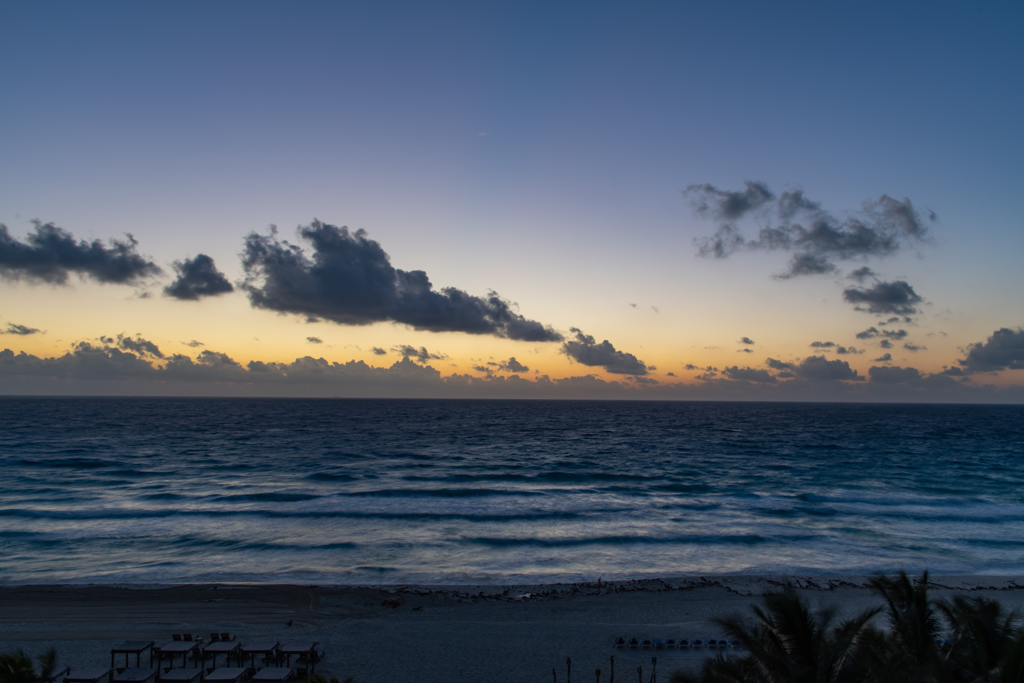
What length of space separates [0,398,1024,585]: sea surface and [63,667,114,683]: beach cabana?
9790mm

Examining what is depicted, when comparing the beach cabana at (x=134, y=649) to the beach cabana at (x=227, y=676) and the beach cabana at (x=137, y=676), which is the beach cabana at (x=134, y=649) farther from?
the beach cabana at (x=227, y=676)

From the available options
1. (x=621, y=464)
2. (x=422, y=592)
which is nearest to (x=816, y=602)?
(x=422, y=592)

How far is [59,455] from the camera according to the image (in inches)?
2783

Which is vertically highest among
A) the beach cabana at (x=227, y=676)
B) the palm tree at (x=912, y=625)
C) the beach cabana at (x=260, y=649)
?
the palm tree at (x=912, y=625)

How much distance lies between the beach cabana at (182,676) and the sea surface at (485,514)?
9939 millimetres

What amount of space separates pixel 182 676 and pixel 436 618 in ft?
34.2

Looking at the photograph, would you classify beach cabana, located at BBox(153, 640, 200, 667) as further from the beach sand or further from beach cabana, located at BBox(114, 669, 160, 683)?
the beach sand

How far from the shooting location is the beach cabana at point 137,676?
1835cm

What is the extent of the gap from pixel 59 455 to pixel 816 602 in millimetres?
91290

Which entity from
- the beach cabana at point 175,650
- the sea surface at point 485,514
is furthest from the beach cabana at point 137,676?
the sea surface at point 485,514

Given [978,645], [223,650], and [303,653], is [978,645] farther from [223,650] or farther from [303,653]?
[223,650]

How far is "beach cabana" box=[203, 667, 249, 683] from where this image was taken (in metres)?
18.3

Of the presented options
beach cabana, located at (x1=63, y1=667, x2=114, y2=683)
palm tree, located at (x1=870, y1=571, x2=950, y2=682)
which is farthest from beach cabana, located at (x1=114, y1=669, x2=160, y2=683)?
palm tree, located at (x1=870, y1=571, x2=950, y2=682)

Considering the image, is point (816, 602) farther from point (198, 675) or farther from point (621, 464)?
point (621, 464)
